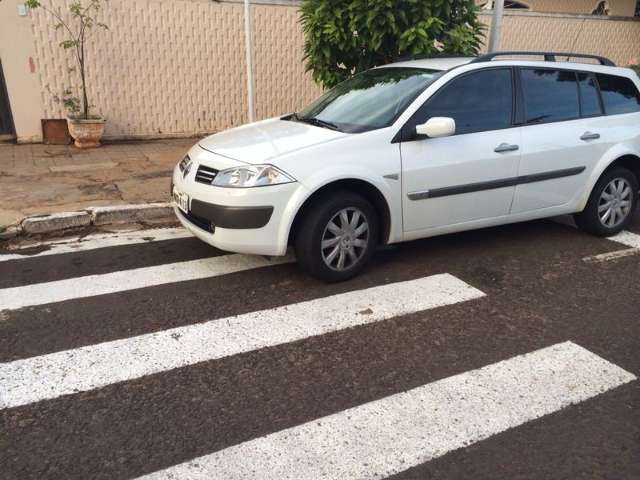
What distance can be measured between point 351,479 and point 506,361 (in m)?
1.45

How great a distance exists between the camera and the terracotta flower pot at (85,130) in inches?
356

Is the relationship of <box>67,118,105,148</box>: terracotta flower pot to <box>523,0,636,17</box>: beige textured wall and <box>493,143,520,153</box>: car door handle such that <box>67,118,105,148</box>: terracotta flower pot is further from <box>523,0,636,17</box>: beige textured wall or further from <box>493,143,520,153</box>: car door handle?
<box>523,0,636,17</box>: beige textured wall

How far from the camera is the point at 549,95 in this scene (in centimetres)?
548

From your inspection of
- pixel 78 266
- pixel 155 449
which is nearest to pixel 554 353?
pixel 155 449

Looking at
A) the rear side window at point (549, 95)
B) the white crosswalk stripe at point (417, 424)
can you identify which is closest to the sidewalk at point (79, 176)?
the rear side window at point (549, 95)

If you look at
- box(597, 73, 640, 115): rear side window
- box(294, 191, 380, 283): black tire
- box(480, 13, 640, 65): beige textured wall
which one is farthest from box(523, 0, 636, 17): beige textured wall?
box(294, 191, 380, 283): black tire

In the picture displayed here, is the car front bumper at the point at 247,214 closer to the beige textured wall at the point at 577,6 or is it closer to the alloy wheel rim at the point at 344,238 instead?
the alloy wheel rim at the point at 344,238

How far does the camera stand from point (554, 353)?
373 cm

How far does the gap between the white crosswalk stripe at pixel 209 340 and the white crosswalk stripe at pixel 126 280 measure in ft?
2.82

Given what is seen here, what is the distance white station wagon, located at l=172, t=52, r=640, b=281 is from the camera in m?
4.43

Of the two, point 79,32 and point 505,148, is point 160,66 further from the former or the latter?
point 505,148

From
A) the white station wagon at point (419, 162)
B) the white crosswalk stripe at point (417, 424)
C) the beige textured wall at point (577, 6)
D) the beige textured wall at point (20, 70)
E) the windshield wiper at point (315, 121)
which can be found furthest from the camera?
the beige textured wall at point (577, 6)

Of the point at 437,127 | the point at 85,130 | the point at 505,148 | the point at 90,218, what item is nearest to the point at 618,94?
the point at 505,148

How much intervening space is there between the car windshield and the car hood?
0.68 feet
